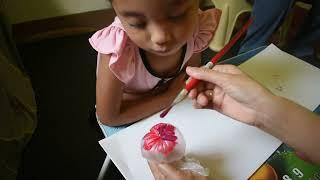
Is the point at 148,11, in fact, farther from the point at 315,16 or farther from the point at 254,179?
the point at 315,16

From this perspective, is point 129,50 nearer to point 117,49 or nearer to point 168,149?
point 117,49

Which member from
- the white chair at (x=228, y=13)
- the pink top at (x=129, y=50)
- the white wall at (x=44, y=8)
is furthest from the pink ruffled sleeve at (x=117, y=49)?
the white wall at (x=44, y=8)

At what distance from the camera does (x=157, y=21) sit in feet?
2.11

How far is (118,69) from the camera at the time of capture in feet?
2.50

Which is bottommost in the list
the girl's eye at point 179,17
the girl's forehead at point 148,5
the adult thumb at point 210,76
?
the adult thumb at point 210,76

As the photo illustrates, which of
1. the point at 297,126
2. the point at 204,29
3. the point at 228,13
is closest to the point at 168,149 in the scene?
the point at 297,126

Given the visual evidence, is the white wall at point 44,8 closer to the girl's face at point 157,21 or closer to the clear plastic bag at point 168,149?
the girl's face at point 157,21

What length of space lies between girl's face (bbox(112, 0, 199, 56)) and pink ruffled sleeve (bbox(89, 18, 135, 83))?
5 cm

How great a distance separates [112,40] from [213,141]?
12.3 inches

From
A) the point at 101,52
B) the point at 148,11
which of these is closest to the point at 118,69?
the point at 101,52

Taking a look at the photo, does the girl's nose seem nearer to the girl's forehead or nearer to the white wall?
the girl's forehead

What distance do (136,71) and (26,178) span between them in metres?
0.85

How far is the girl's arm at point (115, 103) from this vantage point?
760 mm

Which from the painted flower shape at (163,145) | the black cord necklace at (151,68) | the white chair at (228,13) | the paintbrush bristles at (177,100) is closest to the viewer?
the painted flower shape at (163,145)
